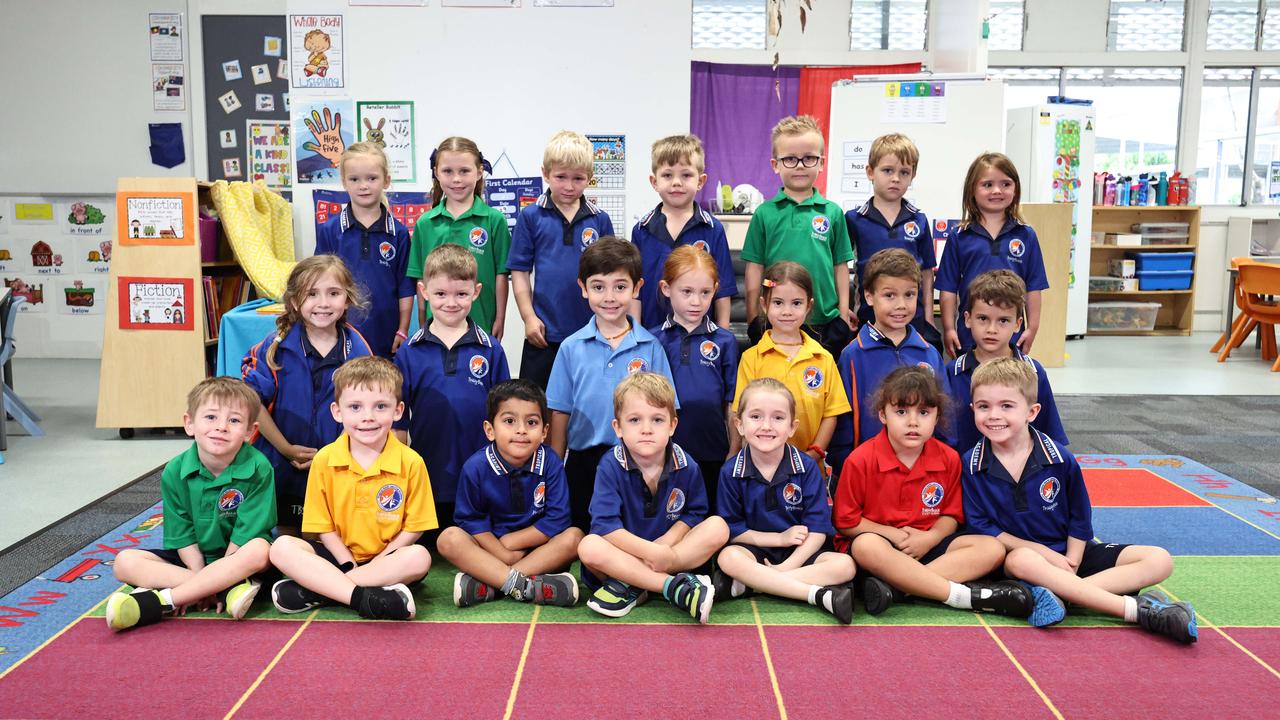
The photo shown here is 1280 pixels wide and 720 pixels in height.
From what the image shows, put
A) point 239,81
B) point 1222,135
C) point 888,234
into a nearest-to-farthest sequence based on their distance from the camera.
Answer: point 888,234, point 239,81, point 1222,135

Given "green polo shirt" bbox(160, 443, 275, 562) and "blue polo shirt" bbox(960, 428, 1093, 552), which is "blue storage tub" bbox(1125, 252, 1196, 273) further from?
"green polo shirt" bbox(160, 443, 275, 562)

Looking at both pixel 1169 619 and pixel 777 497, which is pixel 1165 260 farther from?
pixel 777 497

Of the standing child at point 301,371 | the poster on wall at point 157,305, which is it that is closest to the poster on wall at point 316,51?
the poster on wall at point 157,305

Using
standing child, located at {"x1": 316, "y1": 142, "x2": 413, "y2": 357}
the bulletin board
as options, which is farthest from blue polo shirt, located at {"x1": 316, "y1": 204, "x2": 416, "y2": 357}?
the bulletin board

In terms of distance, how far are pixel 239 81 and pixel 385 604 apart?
5.79 m

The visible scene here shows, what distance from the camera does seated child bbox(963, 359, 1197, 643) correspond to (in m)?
2.39

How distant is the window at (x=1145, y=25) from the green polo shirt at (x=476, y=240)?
7765 millimetres

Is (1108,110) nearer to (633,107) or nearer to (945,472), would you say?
(633,107)

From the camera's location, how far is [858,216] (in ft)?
10.8

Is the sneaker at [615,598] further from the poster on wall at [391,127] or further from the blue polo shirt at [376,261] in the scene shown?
the poster on wall at [391,127]

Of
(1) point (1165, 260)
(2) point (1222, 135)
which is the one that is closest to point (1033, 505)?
(1) point (1165, 260)

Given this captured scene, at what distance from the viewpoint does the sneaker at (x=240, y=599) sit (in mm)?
2311

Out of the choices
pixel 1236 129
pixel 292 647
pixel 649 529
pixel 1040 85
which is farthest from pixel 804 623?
pixel 1236 129

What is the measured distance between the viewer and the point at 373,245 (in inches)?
129
